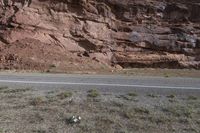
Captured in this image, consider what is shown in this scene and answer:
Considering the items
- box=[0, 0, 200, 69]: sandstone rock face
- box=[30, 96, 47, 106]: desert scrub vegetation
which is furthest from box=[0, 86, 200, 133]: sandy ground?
box=[0, 0, 200, 69]: sandstone rock face

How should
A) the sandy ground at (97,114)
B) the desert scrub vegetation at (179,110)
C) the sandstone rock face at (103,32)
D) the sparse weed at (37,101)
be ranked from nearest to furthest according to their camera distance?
the sandy ground at (97,114) → the desert scrub vegetation at (179,110) → the sparse weed at (37,101) → the sandstone rock face at (103,32)

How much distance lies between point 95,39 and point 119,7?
127 inches

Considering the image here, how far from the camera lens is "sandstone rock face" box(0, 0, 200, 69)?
2797 cm

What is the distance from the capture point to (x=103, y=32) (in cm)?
3103

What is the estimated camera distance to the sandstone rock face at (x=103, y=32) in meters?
28.0

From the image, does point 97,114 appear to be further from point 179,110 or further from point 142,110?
point 179,110

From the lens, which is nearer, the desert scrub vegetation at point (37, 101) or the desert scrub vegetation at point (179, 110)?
the desert scrub vegetation at point (179, 110)

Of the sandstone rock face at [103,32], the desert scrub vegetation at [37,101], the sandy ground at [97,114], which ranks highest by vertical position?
the sandstone rock face at [103,32]

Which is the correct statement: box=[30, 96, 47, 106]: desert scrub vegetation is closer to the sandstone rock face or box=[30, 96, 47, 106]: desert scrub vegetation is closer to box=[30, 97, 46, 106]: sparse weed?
box=[30, 97, 46, 106]: sparse weed

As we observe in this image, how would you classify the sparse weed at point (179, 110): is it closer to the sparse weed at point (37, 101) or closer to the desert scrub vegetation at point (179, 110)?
the desert scrub vegetation at point (179, 110)

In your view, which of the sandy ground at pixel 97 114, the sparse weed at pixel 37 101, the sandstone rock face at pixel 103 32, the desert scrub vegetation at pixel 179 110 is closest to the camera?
the sandy ground at pixel 97 114

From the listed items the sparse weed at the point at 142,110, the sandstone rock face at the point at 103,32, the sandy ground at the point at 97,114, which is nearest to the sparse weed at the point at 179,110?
the sandy ground at the point at 97,114

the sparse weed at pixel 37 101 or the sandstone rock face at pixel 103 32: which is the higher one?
the sandstone rock face at pixel 103 32

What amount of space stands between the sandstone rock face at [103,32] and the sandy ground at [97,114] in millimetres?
17793
